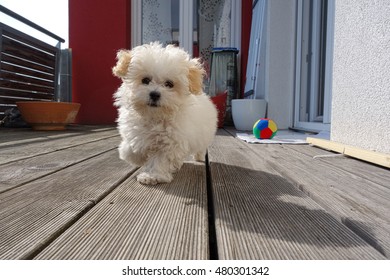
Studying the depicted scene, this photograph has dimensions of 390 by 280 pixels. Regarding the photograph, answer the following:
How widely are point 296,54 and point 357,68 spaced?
7.31 feet

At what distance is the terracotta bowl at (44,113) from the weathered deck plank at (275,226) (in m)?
3.18

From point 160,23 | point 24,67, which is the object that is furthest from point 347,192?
point 160,23

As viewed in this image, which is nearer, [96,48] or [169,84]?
[169,84]

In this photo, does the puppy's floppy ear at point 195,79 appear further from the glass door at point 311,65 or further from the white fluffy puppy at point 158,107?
the glass door at point 311,65

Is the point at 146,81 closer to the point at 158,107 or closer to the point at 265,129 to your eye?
the point at 158,107

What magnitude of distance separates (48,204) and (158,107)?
710 millimetres

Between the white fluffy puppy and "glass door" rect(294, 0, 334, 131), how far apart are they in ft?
6.50

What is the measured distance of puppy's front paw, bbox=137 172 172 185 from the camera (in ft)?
4.55

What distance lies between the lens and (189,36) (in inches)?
238

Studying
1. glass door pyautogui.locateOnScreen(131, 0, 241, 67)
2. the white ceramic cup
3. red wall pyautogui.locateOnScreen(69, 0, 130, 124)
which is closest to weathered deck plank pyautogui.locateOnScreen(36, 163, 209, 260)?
the white ceramic cup

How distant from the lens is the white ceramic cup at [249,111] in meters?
4.27

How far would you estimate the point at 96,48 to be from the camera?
582 centimetres

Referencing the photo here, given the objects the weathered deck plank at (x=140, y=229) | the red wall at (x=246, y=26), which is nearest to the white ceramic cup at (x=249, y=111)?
the red wall at (x=246, y=26)
